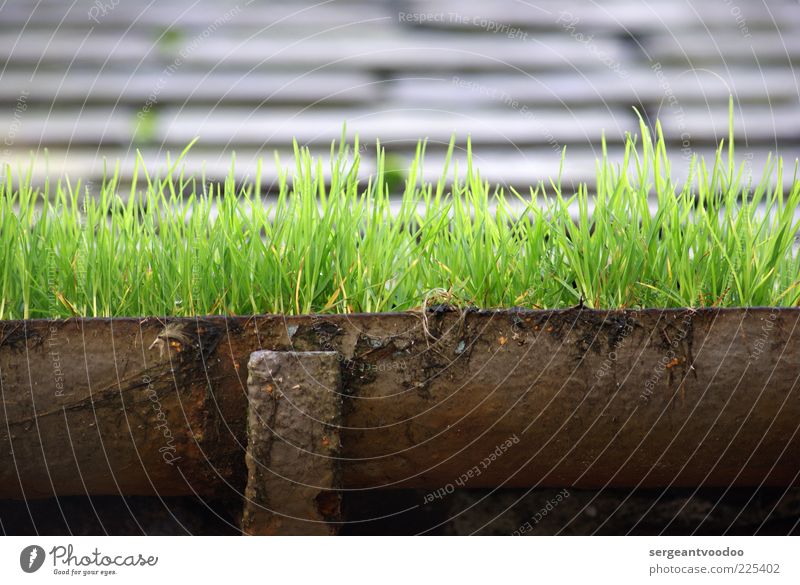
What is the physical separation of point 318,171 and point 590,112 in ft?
3.73

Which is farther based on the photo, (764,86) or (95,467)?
(764,86)

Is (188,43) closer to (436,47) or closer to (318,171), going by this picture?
(436,47)

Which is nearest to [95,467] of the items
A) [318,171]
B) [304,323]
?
[304,323]

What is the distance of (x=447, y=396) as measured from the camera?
76 cm

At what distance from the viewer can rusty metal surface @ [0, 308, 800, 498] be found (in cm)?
76

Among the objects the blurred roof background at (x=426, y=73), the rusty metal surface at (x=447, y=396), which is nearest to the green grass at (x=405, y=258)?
the rusty metal surface at (x=447, y=396)

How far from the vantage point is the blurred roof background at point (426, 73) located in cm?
177

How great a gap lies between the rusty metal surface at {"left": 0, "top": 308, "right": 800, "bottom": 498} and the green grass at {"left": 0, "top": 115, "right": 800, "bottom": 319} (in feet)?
0.24

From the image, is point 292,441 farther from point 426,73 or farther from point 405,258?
point 426,73

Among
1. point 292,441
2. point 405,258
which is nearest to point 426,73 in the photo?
point 405,258

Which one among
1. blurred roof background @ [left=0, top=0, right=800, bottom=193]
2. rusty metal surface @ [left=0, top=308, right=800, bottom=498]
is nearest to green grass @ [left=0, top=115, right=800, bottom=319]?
rusty metal surface @ [left=0, top=308, right=800, bottom=498]

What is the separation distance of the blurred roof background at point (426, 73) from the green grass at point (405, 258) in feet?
2.85

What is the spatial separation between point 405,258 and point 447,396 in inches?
8.4

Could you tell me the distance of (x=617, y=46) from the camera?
1.81 m
